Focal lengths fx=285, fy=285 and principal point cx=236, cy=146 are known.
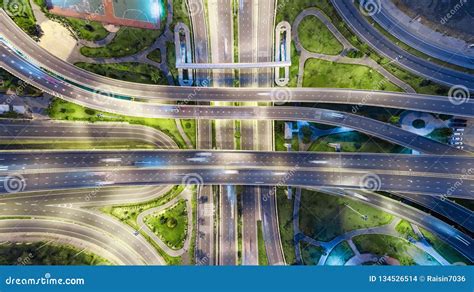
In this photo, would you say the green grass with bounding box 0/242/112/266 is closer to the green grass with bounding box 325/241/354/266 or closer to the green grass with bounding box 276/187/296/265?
the green grass with bounding box 276/187/296/265

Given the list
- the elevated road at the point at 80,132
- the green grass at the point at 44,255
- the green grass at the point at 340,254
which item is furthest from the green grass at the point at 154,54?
the green grass at the point at 340,254

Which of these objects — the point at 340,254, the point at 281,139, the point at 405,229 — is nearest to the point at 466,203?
the point at 405,229

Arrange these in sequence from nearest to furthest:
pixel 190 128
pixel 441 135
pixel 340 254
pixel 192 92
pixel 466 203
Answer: pixel 466 203 → pixel 340 254 → pixel 441 135 → pixel 192 92 → pixel 190 128

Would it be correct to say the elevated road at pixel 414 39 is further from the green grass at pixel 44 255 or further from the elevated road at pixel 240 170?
the green grass at pixel 44 255

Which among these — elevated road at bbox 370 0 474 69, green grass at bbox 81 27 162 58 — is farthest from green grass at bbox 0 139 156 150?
elevated road at bbox 370 0 474 69

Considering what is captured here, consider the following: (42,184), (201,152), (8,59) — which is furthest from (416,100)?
(8,59)

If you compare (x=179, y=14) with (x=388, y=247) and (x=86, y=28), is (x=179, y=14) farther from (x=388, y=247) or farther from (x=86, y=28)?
(x=388, y=247)
